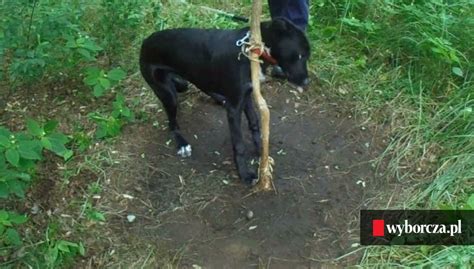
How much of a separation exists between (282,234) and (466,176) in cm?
106

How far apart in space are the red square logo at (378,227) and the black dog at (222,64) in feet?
2.33

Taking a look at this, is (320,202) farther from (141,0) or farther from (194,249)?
(141,0)

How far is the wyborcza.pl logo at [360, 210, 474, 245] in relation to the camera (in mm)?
3135

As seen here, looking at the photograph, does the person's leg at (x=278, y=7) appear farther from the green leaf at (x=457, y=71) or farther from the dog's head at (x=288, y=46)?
the green leaf at (x=457, y=71)

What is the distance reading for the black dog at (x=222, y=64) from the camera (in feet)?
10.9

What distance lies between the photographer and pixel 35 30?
4027 mm

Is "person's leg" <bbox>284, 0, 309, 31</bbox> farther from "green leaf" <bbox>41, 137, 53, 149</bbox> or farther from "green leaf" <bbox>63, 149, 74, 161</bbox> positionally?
"green leaf" <bbox>41, 137, 53, 149</bbox>

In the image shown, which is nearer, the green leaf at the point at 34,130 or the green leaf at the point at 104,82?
the green leaf at the point at 34,130

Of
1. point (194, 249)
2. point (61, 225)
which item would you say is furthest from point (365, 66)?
point (61, 225)

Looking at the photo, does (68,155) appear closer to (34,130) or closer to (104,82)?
(104,82)

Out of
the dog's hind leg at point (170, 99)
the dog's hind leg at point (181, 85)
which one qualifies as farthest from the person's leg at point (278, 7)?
the dog's hind leg at point (170, 99)

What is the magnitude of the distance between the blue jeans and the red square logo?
1617 millimetres

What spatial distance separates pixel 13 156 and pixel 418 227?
6.62ft

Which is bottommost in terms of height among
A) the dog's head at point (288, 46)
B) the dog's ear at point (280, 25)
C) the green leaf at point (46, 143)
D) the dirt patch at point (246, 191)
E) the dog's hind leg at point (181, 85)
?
the dirt patch at point (246, 191)
